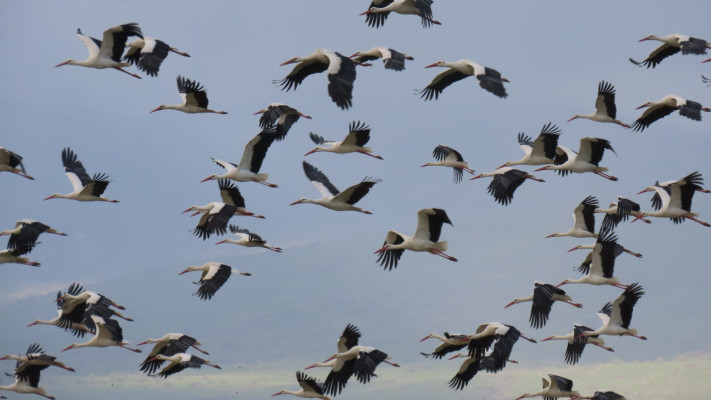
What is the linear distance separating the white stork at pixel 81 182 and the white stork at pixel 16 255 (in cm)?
164

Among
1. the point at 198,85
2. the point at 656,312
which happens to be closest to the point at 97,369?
the point at 656,312

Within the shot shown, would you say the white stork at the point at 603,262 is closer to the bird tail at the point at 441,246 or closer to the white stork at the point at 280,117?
the bird tail at the point at 441,246

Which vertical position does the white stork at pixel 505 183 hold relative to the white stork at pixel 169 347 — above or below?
above

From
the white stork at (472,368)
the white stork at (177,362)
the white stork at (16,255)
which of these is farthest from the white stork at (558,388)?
the white stork at (16,255)

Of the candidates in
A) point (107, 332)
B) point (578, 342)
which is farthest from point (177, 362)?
point (578, 342)

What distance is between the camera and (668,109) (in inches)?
1142

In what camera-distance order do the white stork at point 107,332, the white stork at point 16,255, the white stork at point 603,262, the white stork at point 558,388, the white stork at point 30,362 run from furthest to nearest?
1. the white stork at point 107,332
2. the white stork at point 30,362
3. the white stork at point 558,388
4. the white stork at point 16,255
5. the white stork at point 603,262

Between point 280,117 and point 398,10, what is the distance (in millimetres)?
3750

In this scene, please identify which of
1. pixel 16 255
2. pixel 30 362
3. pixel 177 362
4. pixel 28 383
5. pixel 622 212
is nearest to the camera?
pixel 177 362

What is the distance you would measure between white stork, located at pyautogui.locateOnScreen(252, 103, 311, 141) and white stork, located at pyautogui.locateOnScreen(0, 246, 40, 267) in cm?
560

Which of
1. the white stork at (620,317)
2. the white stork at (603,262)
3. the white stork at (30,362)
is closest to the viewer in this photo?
the white stork at (620,317)

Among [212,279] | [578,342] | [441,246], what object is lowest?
[212,279]

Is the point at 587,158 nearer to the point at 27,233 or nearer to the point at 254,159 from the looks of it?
the point at 254,159

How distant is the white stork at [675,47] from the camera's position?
28.5 meters
